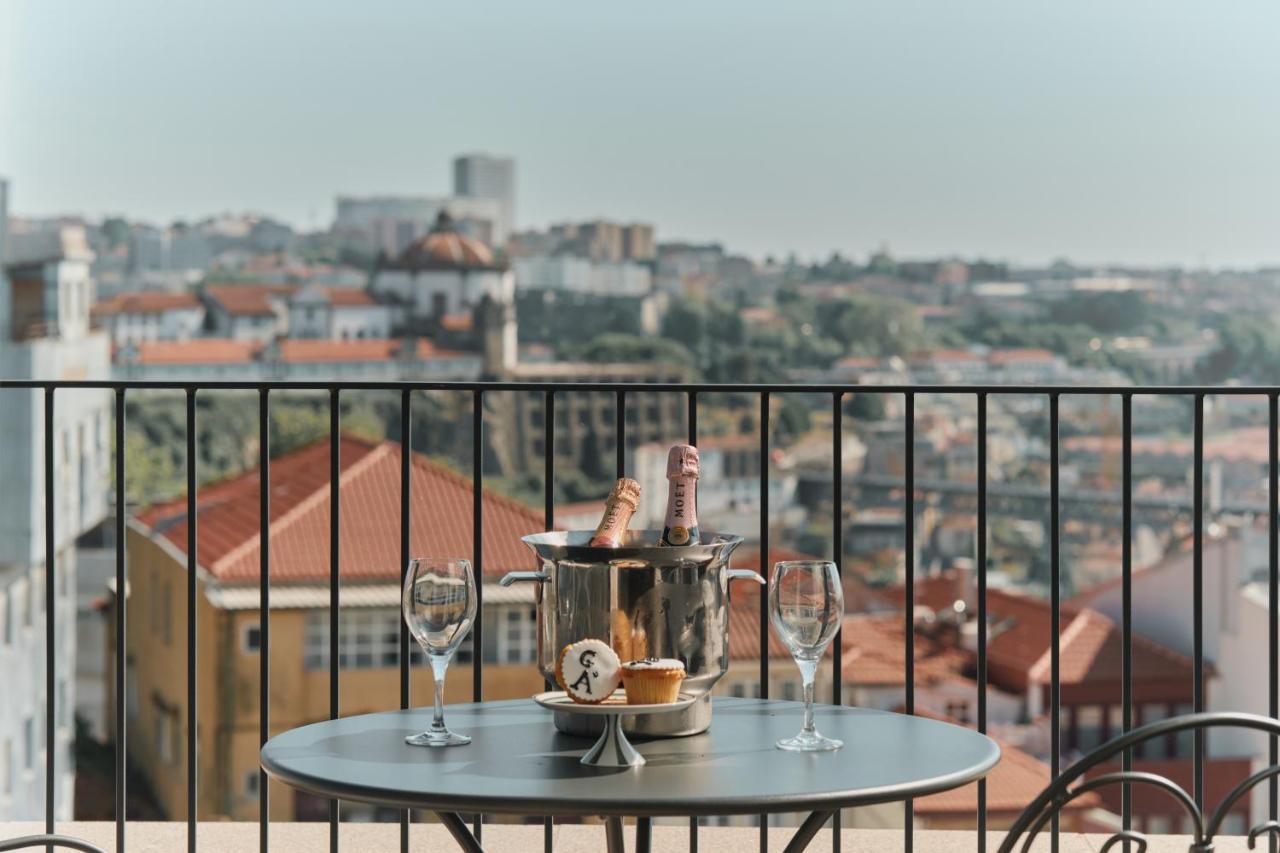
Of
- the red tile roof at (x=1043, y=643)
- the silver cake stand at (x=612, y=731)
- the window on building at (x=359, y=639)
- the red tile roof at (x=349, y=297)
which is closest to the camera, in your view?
the silver cake stand at (x=612, y=731)

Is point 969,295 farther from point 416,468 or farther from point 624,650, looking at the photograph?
point 624,650

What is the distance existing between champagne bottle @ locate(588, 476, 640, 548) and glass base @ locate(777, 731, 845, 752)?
0.24 meters

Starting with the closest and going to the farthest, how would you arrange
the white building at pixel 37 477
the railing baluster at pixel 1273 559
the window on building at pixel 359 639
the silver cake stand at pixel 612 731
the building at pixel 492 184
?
1. the silver cake stand at pixel 612 731
2. the railing baluster at pixel 1273 559
3. the window on building at pixel 359 639
4. the white building at pixel 37 477
5. the building at pixel 492 184

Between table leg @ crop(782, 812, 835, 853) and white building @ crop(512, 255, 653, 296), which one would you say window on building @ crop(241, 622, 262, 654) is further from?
table leg @ crop(782, 812, 835, 853)

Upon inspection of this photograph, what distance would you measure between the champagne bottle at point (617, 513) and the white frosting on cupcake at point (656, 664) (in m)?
0.11

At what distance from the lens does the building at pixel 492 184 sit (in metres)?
45.4

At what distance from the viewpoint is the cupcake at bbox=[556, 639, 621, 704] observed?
129 centimetres

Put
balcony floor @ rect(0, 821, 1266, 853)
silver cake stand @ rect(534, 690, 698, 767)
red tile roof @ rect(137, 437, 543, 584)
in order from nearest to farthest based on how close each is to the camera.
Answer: silver cake stand @ rect(534, 690, 698, 767) < balcony floor @ rect(0, 821, 1266, 853) < red tile roof @ rect(137, 437, 543, 584)

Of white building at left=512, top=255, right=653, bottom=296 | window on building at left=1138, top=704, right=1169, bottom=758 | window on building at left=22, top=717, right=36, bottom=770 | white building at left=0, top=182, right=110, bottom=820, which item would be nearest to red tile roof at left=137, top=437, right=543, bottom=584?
white building at left=0, top=182, right=110, bottom=820

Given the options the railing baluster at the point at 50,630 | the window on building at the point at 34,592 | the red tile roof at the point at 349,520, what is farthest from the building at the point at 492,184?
the railing baluster at the point at 50,630

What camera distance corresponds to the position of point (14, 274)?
42469 mm

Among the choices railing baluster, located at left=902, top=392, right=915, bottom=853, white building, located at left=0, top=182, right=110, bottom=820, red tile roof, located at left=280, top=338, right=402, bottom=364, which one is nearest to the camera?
railing baluster, located at left=902, top=392, right=915, bottom=853

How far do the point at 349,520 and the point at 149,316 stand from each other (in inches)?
526

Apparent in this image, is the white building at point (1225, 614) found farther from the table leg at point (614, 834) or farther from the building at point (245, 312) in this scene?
the table leg at point (614, 834)
